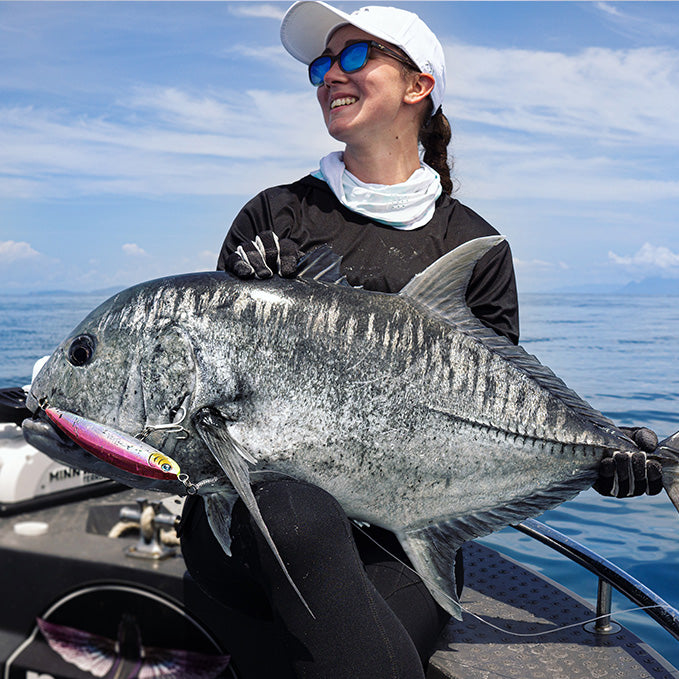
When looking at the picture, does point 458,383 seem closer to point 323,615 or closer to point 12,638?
point 323,615

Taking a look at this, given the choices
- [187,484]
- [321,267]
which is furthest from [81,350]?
[321,267]

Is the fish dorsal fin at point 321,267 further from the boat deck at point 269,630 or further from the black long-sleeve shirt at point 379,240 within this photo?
the boat deck at point 269,630

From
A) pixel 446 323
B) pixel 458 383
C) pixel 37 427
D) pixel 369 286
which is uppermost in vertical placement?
pixel 369 286

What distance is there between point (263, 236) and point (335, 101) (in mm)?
676

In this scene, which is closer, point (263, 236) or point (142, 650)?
point (263, 236)

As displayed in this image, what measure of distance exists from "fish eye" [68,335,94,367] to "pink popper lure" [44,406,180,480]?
146 mm

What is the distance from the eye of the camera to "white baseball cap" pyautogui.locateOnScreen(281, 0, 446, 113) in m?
2.45

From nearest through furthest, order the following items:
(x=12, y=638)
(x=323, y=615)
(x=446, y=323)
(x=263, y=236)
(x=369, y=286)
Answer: (x=323, y=615), (x=446, y=323), (x=263, y=236), (x=369, y=286), (x=12, y=638)

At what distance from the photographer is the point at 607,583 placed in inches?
98.6

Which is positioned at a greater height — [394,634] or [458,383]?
[458,383]

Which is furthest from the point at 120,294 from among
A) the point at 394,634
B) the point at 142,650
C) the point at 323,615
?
the point at 142,650

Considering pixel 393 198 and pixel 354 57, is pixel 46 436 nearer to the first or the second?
pixel 393 198

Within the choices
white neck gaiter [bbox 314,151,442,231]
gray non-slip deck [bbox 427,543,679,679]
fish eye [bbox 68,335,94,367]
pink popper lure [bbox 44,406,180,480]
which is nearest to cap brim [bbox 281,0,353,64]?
white neck gaiter [bbox 314,151,442,231]

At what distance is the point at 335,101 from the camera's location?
251 cm
